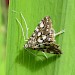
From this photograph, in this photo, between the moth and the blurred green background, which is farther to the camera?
the moth

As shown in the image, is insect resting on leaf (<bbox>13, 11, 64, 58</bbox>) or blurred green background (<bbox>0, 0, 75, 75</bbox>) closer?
blurred green background (<bbox>0, 0, 75, 75</bbox>)

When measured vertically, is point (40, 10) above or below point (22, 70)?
above

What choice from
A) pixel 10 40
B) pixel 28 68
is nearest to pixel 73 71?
pixel 28 68

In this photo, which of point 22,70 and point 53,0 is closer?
point 53,0

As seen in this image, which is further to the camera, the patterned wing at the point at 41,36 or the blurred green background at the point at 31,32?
the patterned wing at the point at 41,36

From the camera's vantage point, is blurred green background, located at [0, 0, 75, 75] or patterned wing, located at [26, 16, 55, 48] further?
patterned wing, located at [26, 16, 55, 48]

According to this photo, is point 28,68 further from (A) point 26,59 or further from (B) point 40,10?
(B) point 40,10

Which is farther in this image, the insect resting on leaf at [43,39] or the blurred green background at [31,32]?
the insect resting on leaf at [43,39]

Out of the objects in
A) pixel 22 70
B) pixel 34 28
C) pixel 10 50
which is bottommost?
pixel 22 70
